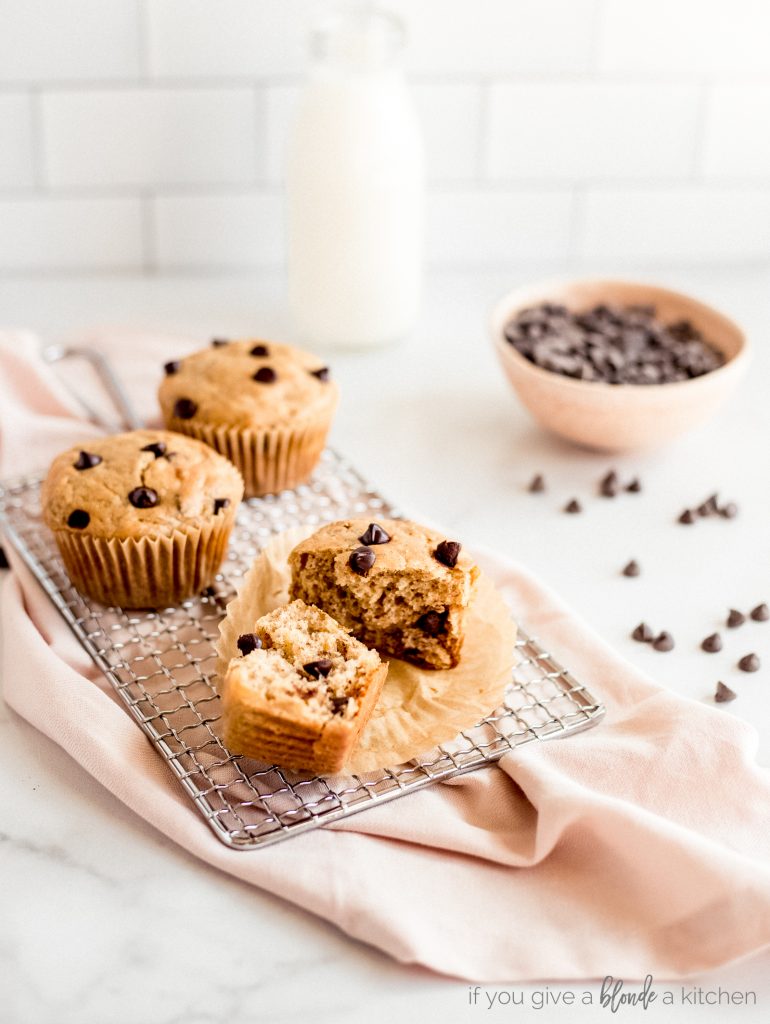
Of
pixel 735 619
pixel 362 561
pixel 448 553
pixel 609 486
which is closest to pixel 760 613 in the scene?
pixel 735 619

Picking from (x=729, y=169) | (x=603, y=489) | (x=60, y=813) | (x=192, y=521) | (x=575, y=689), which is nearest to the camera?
(x=60, y=813)

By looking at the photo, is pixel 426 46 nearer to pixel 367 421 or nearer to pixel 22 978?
pixel 367 421

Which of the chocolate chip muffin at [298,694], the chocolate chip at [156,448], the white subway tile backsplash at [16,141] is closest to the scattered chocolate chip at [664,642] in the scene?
the chocolate chip muffin at [298,694]

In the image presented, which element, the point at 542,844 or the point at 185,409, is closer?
the point at 542,844

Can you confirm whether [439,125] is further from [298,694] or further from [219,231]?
[298,694]

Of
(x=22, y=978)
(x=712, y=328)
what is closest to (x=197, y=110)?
(x=712, y=328)

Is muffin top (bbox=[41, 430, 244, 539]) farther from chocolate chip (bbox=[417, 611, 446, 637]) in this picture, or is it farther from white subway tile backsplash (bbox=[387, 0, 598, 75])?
white subway tile backsplash (bbox=[387, 0, 598, 75])

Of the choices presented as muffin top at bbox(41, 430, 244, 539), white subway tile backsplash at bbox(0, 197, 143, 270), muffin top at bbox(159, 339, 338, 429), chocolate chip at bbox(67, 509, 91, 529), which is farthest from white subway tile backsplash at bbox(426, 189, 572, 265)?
chocolate chip at bbox(67, 509, 91, 529)
